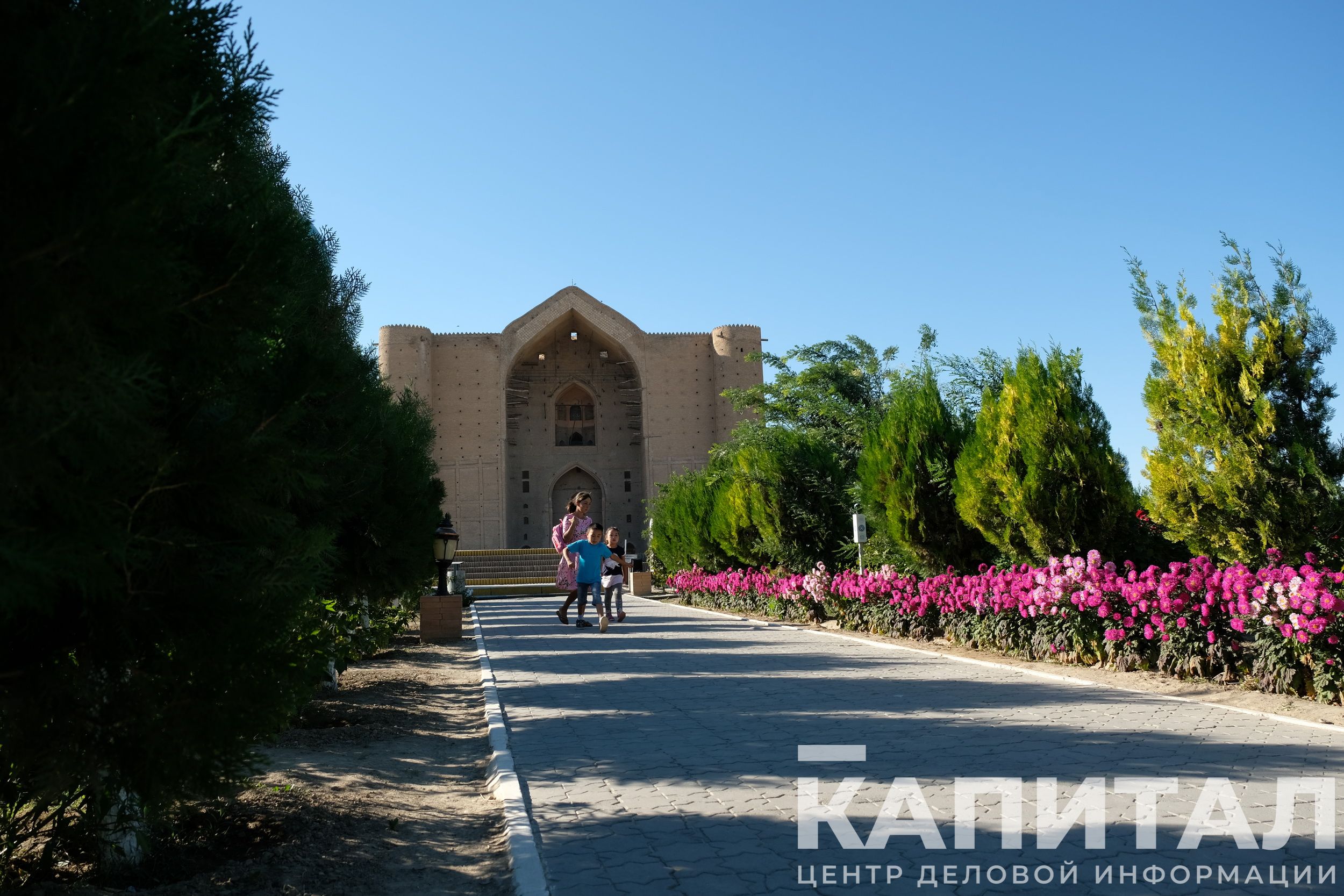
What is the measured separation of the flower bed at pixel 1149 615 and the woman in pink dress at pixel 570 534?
13.1 ft

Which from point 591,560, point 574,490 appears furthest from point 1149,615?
point 574,490

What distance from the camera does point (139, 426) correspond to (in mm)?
2002

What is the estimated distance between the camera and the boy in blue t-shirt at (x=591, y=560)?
13039 millimetres

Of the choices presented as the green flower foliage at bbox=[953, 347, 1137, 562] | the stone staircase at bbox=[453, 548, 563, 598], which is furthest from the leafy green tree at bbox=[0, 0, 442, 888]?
the stone staircase at bbox=[453, 548, 563, 598]

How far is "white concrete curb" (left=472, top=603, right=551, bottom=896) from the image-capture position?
10.1 feet

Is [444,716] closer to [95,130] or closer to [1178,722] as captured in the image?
[1178,722]

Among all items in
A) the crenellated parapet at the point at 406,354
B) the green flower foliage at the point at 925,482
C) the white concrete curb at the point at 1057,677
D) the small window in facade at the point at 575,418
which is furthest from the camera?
the small window in facade at the point at 575,418

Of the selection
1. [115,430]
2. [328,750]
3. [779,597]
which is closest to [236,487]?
[115,430]

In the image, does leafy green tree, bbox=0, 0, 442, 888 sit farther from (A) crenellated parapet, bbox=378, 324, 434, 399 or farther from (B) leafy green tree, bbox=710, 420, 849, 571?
(A) crenellated parapet, bbox=378, 324, 434, 399

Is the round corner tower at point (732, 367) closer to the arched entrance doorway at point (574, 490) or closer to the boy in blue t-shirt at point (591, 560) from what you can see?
the arched entrance doorway at point (574, 490)

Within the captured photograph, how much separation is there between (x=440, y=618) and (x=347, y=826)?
10058 millimetres

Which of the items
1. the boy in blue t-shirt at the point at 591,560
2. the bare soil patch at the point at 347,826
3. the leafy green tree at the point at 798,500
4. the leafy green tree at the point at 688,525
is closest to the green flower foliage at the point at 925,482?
the leafy green tree at the point at 798,500

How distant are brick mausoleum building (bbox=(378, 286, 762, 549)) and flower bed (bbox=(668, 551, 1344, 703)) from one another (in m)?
28.7

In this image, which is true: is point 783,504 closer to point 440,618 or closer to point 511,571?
point 440,618
